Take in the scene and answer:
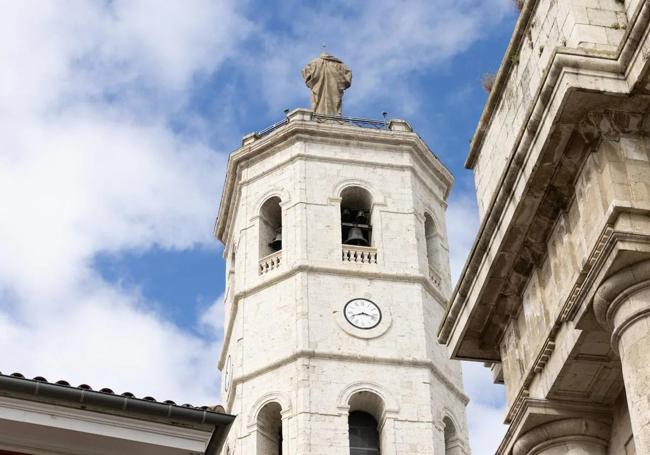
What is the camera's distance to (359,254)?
39.7 m

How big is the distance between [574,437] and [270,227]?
92.1 ft

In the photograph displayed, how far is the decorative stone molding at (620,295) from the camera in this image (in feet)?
40.6

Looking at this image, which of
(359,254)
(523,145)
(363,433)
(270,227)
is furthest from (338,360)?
(523,145)

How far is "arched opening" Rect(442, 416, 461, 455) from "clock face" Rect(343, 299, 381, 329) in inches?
123

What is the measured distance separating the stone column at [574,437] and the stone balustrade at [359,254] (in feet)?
83.5

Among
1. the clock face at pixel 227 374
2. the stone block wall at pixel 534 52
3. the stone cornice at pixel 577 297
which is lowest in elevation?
the stone cornice at pixel 577 297

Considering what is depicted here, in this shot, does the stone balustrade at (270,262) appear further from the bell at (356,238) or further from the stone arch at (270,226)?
the bell at (356,238)

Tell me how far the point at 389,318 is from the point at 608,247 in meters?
26.0

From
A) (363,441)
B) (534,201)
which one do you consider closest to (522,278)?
(534,201)

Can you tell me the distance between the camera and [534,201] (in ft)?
46.2

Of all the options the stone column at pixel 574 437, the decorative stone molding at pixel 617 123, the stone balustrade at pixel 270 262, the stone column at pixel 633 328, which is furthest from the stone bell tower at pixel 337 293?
the stone column at pixel 633 328

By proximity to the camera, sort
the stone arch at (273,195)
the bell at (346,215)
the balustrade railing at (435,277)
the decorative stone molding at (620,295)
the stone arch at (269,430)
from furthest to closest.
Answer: the bell at (346,215) → the stone arch at (273,195) → the balustrade railing at (435,277) → the stone arch at (269,430) → the decorative stone molding at (620,295)

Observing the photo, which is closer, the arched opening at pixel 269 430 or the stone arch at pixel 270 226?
the arched opening at pixel 269 430

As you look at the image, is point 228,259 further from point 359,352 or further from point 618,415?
point 618,415
